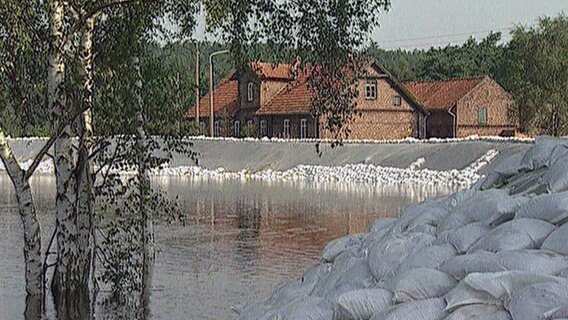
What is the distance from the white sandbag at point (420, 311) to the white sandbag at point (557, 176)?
84 centimetres

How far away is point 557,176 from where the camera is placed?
3803 millimetres

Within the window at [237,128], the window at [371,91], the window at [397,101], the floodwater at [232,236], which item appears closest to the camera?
the floodwater at [232,236]

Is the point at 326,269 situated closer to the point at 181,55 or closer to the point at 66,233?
the point at 66,233

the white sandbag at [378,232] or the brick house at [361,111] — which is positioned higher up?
the brick house at [361,111]

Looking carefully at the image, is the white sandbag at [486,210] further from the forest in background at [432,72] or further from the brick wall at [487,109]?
the brick wall at [487,109]

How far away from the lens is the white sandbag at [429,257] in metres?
3.50

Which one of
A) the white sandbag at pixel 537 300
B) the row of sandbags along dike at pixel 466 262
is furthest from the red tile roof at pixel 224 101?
the white sandbag at pixel 537 300

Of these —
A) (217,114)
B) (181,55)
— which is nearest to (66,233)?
(181,55)

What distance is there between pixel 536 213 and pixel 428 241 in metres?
0.47

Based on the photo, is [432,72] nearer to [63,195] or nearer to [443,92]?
[443,92]

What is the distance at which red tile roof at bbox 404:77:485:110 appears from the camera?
5603 centimetres

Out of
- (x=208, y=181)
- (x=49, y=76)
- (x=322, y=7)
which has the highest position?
(x=322, y=7)

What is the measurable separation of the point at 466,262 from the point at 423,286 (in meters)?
0.17

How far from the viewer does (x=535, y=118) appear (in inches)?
2026
